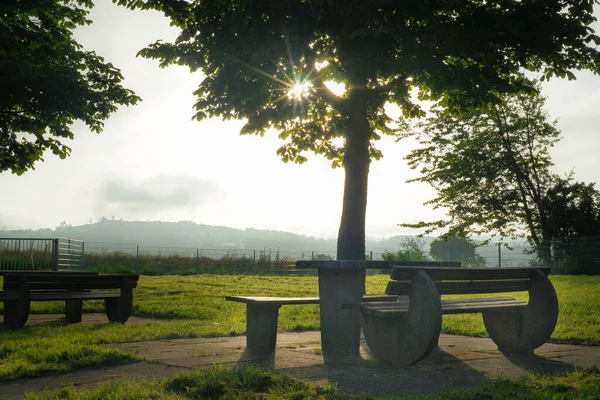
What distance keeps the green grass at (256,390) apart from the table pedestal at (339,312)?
77.0 inches

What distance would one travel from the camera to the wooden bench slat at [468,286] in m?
5.57

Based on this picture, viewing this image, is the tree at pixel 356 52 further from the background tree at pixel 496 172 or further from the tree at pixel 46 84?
the background tree at pixel 496 172

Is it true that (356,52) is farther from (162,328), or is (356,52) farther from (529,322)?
(162,328)

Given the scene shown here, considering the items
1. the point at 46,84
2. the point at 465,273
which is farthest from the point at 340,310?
the point at 46,84

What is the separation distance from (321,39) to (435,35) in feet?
6.12

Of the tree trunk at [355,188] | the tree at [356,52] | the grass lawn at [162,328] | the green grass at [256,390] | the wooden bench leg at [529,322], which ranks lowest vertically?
the grass lawn at [162,328]

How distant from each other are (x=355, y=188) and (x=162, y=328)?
3.82 meters

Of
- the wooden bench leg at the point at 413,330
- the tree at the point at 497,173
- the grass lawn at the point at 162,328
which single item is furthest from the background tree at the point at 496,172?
the wooden bench leg at the point at 413,330

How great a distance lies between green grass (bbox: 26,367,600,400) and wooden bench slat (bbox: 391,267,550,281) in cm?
133

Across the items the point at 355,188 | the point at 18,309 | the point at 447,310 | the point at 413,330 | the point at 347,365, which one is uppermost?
the point at 355,188

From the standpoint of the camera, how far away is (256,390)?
3.94 meters

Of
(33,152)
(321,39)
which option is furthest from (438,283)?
(33,152)

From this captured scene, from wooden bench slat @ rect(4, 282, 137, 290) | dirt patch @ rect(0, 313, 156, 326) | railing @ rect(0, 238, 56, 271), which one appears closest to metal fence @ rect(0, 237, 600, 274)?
railing @ rect(0, 238, 56, 271)

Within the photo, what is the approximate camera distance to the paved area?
451 centimetres
